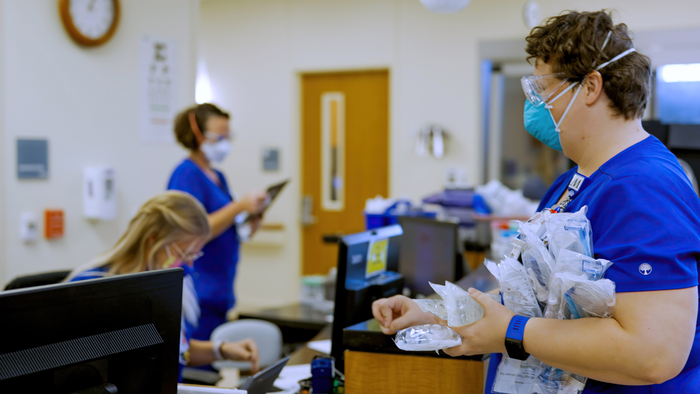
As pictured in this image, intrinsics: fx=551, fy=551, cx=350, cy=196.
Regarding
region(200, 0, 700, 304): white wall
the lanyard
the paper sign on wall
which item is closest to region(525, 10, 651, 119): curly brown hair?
the lanyard

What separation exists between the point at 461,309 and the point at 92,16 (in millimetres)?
2594

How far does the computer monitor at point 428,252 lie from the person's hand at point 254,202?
819 mm

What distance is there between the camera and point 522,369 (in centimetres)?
102

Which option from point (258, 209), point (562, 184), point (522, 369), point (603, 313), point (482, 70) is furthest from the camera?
point (482, 70)

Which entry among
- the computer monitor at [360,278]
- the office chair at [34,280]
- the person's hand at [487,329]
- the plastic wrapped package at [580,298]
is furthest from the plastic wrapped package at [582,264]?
the office chair at [34,280]

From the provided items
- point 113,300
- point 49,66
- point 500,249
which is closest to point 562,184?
point 113,300

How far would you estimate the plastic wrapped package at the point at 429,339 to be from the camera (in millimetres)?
986

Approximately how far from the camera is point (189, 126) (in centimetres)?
285

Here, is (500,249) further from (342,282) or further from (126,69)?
(126,69)

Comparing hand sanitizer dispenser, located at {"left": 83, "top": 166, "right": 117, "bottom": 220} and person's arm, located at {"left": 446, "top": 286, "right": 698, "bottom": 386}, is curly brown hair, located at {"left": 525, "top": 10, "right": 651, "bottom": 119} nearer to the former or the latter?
person's arm, located at {"left": 446, "top": 286, "right": 698, "bottom": 386}

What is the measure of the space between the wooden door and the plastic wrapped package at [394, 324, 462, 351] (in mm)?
4054

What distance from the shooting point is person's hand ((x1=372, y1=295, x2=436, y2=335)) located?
3.95 ft

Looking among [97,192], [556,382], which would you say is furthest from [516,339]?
[97,192]

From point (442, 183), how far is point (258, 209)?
229cm
